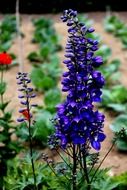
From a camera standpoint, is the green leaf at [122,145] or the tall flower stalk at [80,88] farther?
the green leaf at [122,145]

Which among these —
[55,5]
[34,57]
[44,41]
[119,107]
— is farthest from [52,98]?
[55,5]

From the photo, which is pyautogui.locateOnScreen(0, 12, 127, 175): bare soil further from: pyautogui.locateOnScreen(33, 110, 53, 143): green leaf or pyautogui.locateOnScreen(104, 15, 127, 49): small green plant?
pyautogui.locateOnScreen(33, 110, 53, 143): green leaf

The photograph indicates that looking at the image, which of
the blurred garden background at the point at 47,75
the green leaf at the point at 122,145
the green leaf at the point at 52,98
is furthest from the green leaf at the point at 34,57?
the green leaf at the point at 122,145

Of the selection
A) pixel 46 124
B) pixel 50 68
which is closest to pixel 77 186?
pixel 46 124

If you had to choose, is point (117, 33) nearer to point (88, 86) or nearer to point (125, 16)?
point (125, 16)

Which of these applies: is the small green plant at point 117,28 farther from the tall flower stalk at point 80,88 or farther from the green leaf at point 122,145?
Answer: the tall flower stalk at point 80,88
